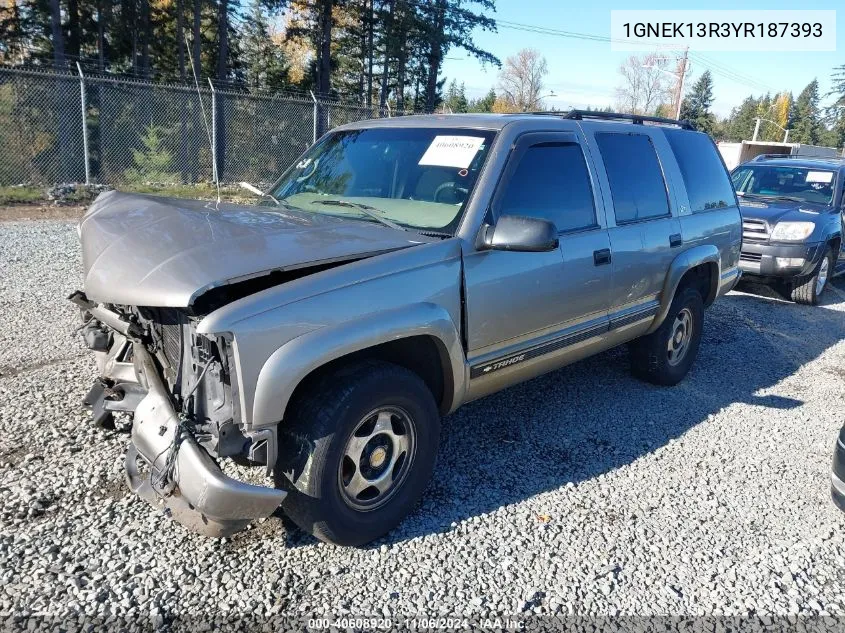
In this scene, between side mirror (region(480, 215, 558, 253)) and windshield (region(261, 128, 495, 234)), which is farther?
windshield (region(261, 128, 495, 234))

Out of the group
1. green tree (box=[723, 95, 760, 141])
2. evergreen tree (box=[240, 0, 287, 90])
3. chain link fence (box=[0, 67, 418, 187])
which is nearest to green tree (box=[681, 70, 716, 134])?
green tree (box=[723, 95, 760, 141])

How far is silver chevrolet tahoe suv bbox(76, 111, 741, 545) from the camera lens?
253cm

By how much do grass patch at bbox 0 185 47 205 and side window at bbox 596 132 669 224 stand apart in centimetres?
1204

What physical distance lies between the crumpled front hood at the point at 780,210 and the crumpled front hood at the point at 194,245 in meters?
7.27

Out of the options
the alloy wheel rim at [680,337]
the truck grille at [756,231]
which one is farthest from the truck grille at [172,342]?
the truck grille at [756,231]

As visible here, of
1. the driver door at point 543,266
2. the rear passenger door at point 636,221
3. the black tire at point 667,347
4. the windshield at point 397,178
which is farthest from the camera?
the black tire at point 667,347

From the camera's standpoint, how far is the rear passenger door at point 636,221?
14.0 ft

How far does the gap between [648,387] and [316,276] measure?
11.7 feet

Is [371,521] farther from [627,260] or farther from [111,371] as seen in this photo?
[627,260]

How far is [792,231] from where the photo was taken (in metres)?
8.59

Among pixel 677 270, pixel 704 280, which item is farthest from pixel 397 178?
pixel 704 280

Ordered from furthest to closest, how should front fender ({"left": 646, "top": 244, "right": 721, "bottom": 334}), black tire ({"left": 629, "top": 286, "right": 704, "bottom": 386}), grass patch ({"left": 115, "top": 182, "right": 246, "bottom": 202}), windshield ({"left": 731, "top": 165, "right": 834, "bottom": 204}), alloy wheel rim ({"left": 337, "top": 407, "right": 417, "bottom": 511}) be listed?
1. grass patch ({"left": 115, "top": 182, "right": 246, "bottom": 202})
2. windshield ({"left": 731, "top": 165, "right": 834, "bottom": 204})
3. black tire ({"left": 629, "top": 286, "right": 704, "bottom": 386})
4. front fender ({"left": 646, "top": 244, "right": 721, "bottom": 334})
5. alloy wheel rim ({"left": 337, "top": 407, "right": 417, "bottom": 511})

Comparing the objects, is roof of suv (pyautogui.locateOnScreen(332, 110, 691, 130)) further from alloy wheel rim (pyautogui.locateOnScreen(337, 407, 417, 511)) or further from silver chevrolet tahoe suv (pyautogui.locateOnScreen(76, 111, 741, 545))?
alloy wheel rim (pyautogui.locateOnScreen(337, 407, 417, 511))

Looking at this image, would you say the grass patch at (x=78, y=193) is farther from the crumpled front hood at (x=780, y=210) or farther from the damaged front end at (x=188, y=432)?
the damaged front end at (x=188, y=432)
